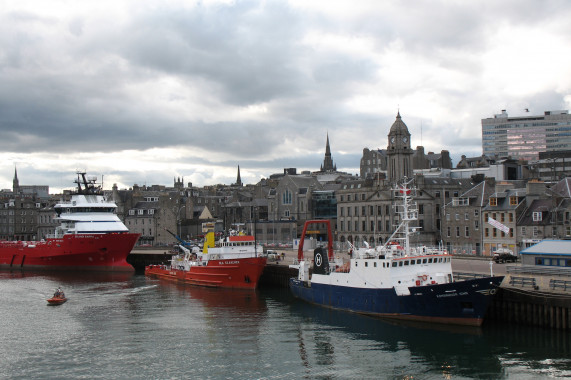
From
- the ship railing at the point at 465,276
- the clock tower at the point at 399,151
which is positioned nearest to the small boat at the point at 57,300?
the ship railing at the point at 465,276

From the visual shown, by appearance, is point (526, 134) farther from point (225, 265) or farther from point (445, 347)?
point (445, 347)


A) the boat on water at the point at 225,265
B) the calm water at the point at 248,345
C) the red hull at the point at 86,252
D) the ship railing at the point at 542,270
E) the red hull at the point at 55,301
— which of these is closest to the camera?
the calm water at the point at 248,345

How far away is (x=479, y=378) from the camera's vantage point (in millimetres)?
28125

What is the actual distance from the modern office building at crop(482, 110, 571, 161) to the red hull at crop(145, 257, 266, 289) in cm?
11036

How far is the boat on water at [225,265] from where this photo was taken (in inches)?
2222

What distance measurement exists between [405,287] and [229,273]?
2244cm

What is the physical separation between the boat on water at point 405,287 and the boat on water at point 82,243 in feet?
125

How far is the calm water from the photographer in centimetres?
2920

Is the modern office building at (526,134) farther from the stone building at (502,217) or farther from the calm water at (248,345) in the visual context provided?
the calm water at (248,345)

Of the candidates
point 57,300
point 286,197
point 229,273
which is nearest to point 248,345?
point 57,300

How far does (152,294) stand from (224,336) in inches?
796

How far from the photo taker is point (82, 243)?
75375 mm

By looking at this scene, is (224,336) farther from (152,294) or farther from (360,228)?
(360,228)

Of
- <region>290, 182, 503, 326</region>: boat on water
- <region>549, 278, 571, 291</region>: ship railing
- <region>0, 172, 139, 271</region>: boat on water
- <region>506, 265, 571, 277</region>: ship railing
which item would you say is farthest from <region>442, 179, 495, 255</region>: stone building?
<region>0, 172, 139, 271</region>: boat on water
